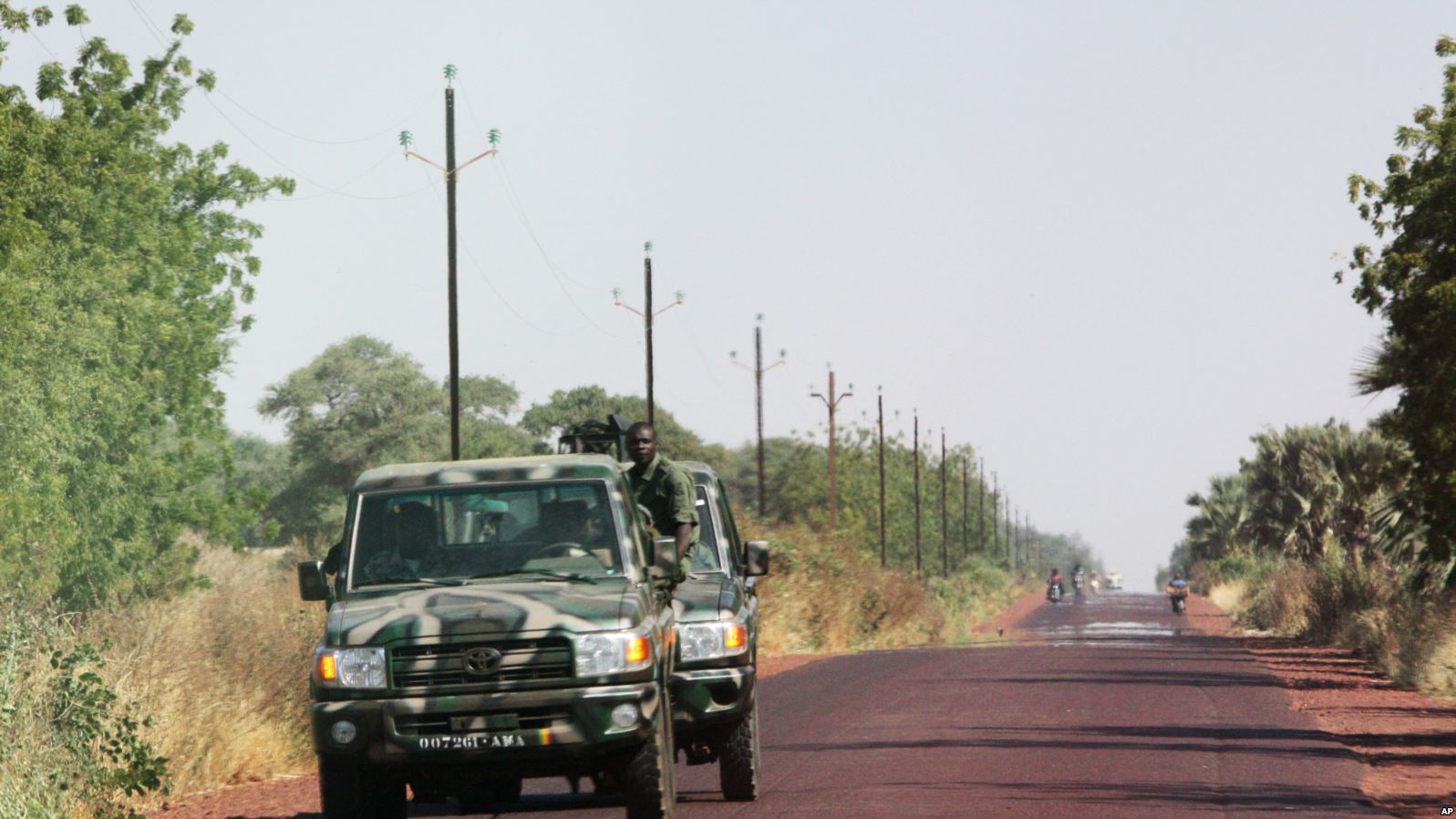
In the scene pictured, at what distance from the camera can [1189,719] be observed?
2030 cm

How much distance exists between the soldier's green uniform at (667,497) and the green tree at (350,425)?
250 feet

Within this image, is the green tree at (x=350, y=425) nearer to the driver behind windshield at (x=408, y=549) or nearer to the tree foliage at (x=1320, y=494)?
the tree foliage at (x=1320, y=494)

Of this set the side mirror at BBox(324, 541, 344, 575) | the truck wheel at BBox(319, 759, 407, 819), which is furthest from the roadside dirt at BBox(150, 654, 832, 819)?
the truck wheel at BBox(319, 759, 407, 819)

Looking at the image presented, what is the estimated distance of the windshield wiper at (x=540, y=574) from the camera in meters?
10.7

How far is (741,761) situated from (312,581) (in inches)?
148

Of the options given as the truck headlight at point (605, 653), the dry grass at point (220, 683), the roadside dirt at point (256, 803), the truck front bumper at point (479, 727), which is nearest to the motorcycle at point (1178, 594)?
the dry grass at point (220, 683)

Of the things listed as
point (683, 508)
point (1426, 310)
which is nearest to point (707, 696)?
point (683, 508)

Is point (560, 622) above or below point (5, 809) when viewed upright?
above

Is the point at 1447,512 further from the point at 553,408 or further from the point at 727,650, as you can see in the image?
the point at 553,408

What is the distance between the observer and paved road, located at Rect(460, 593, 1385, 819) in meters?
13.0

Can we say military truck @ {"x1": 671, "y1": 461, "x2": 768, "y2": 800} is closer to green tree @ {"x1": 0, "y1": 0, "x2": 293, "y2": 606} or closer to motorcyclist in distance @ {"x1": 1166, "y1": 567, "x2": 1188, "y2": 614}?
green tree @ {"x1": 0, "y1": 0, "x2": 293, "y2": 606}

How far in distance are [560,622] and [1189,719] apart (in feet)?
39.8

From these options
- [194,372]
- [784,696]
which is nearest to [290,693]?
[784,696]

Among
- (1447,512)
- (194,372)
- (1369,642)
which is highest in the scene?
(194,372)
